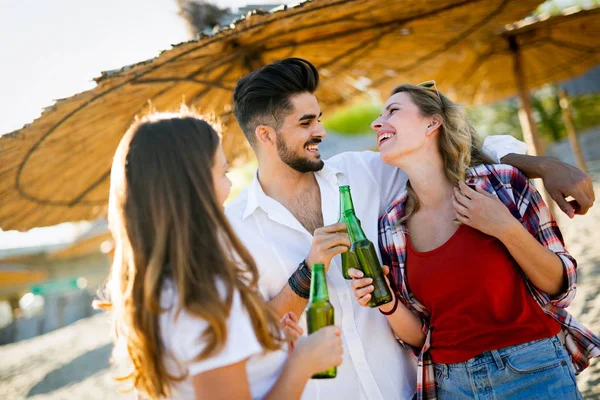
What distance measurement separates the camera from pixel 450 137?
2754mm

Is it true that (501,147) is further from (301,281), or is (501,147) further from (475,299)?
(301,281)

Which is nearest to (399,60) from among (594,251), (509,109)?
(594,251)

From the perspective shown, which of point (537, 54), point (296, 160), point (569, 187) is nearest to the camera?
point (569, 187)

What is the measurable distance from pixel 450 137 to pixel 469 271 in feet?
2.55

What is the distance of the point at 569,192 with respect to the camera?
2436 millimetres

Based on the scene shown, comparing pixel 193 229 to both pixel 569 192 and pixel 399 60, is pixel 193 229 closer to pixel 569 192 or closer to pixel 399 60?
pixel 569 192

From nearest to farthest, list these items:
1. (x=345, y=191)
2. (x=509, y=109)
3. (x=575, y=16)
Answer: (x=345, y=191)
(x=575, y=16)
(x=509, y=109)

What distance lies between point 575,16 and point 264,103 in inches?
121

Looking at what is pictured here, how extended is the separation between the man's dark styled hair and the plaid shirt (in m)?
1.06

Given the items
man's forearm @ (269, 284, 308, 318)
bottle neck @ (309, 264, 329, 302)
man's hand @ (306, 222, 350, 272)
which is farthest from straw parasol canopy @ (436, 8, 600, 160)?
bottle neck @ (309, 264, 329, 302)

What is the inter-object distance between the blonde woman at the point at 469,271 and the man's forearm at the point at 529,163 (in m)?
0.07

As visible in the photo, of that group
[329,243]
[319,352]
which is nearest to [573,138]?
[329,243]

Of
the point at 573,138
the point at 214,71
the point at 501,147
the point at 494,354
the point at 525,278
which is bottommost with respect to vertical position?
the point at 494,354

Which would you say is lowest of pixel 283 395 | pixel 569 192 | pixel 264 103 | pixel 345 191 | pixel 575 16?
pixel 283 395
